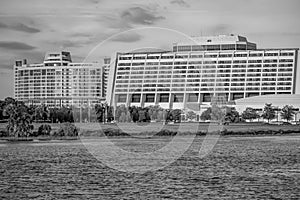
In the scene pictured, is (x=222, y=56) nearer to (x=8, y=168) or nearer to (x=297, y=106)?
(x=297, y=106)

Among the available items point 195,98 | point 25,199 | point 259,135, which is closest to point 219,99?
point 195,98

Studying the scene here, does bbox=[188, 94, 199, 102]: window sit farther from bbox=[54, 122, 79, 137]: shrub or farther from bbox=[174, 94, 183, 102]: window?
bbox=[54, 122, 79, 137]: shrub

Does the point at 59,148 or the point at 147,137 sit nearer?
the point at 59,148

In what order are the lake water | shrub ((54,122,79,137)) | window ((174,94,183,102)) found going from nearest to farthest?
the lake water < shrub ((54,122,79,137)) < window ((174,94,183,102))

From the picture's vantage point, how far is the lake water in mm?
30873

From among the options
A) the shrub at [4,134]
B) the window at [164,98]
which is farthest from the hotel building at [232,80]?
the shrub at [4,134]

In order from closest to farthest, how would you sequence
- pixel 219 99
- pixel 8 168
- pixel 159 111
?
pixel 8 168
pixel 159 111
pixel 219 99

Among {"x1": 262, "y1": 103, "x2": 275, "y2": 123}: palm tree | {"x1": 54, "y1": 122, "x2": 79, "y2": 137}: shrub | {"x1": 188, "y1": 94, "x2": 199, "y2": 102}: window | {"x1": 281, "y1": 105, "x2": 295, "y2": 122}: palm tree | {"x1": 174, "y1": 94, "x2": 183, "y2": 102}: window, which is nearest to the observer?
{"x1": 54, "y1": 122, "x2": 79, "y2": 137}: shrub

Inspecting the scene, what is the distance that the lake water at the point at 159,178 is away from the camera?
30873 mm

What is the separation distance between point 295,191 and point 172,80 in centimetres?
16860

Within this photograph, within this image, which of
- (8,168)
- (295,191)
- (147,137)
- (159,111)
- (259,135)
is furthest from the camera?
(159,111)

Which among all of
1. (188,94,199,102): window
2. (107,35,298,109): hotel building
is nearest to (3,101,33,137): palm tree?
(107,35,298,109): hotel building

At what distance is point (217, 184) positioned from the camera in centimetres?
3456

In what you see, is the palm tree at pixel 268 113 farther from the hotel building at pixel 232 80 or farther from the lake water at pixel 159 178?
the lake water at pixel 159 178
